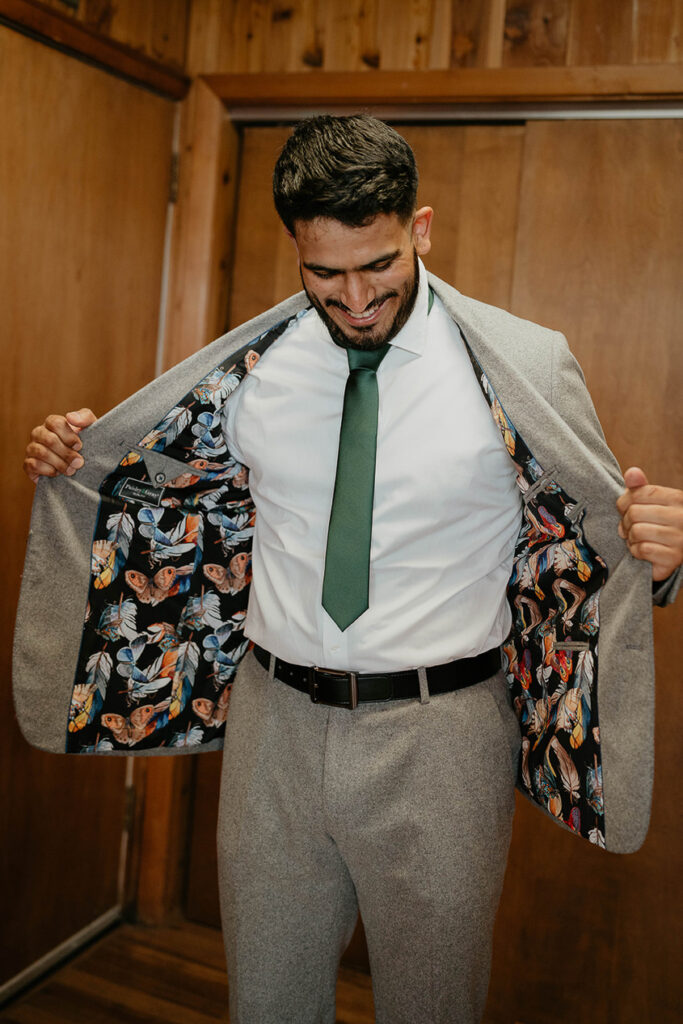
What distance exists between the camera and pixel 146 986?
2.35 meters

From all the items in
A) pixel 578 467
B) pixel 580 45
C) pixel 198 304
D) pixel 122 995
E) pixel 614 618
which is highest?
pixel 580 45

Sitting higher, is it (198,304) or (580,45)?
(580,45)

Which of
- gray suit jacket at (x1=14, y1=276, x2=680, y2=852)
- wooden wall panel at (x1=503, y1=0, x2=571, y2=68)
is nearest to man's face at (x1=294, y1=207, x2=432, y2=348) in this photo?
gray suit jacket at (x1=14, y1=276, x2=680, y2=852)

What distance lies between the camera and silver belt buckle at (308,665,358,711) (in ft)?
4.42

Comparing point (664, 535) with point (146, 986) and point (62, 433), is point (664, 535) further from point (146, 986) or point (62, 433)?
point (146, 986)

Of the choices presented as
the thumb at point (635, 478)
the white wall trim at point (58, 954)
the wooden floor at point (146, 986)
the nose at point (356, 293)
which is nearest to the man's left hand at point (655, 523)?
the thumb at point (635, 478)

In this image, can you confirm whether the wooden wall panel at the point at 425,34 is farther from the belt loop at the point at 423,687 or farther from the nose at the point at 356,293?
the belt loop at the point at 423,687

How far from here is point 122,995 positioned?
230cm

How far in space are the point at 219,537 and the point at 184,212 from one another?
3.90 ft

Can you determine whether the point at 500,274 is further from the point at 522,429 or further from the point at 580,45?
the point at 522,429

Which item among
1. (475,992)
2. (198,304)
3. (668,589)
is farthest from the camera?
(198,304)

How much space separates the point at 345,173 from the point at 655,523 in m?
0.62

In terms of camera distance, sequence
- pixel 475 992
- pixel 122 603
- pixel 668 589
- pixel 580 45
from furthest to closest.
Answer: pixel 580 45
pixel 122 603
pixel 475 992
pixel 668 589

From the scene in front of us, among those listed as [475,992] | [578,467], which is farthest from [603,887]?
[578,467]
